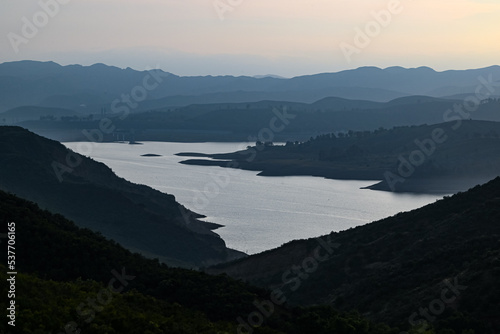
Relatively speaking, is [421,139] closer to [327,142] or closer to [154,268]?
[327,142]

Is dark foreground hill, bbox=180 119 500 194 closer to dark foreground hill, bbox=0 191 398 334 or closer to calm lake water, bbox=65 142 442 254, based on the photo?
calm lake water, bbox=65 142 442 254

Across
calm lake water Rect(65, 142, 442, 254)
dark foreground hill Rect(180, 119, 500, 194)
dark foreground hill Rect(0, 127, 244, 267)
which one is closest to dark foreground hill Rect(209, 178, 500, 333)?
dark foreground hill Rect(0, 127, 244, 267)

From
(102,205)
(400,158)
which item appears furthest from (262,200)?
(400,158)

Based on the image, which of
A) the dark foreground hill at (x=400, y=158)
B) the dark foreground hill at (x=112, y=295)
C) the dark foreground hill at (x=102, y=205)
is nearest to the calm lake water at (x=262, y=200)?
the dark foreground hill at (x=102, y=205)

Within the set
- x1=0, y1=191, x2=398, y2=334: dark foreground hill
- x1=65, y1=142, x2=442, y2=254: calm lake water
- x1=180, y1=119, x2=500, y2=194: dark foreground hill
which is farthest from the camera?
x1=180, y1=119, x2=500, y2=194: dark foreground hill

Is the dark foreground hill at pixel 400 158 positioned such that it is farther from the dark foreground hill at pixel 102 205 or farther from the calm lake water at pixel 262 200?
the dark foreground hill at pixel 102 205

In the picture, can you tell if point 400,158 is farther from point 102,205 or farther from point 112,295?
point 112,295

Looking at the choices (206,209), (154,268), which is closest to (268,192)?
(206,209)
